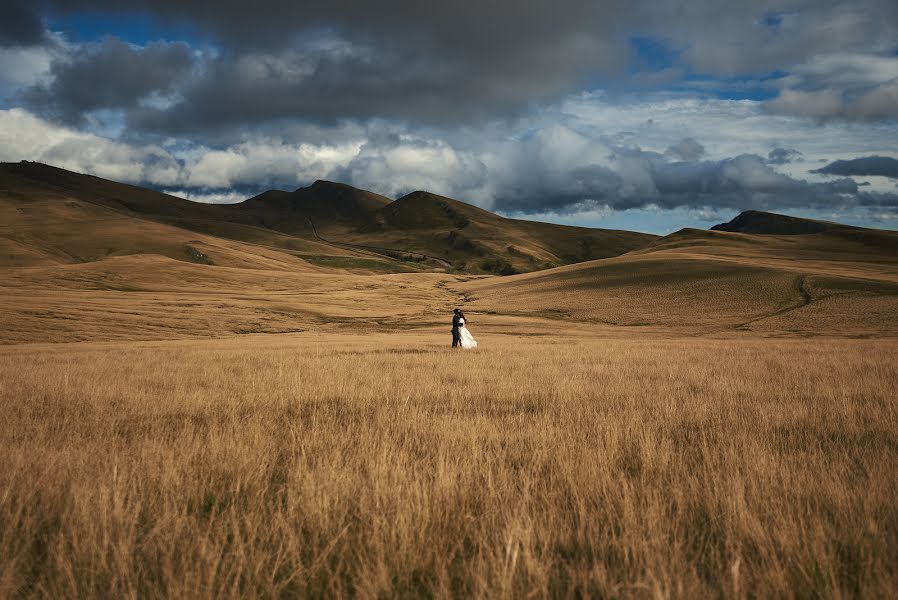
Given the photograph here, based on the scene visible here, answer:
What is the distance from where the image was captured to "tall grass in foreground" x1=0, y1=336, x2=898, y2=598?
3.32 metres

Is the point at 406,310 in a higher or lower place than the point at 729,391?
lower

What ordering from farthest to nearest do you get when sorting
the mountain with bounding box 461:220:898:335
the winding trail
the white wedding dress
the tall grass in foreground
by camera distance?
the winding trail < the mountain with bounding box 461:220:898:335 < the white wedding dress < the tall grass in foreground

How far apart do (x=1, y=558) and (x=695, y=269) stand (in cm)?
8883

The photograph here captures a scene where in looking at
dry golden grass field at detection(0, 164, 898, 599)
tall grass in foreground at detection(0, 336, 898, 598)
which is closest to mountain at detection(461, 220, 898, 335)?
dry golden grass field at detection(0, 164, 898, 599)

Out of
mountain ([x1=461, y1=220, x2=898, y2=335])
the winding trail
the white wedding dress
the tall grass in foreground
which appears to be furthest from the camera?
the winding trail

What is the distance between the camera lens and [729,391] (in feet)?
36.2

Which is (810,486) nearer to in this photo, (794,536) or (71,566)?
(794,536)

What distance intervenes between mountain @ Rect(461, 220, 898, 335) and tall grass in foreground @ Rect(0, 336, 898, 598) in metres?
43.6

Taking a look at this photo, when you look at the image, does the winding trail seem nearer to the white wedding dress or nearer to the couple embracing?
the white wedding dress

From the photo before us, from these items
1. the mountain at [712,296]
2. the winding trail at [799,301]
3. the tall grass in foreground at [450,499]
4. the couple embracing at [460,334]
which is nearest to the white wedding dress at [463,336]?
the couple embracing at [460,334]

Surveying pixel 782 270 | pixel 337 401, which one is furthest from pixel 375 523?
pixel 782 270

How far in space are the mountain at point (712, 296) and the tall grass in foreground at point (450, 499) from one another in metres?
43.6

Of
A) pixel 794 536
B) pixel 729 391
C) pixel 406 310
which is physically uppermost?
pixel 794 536

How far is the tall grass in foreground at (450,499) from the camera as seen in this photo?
332cm
